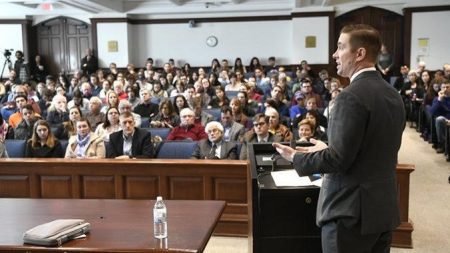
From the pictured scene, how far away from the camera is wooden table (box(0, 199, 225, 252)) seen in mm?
2012

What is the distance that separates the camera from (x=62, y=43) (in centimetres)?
1521

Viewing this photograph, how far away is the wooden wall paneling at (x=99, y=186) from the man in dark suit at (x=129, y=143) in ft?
2.38

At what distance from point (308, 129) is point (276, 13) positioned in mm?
10370

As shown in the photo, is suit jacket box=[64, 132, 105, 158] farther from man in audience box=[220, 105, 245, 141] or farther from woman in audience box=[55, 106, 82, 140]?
man in audience box=[220, 105, 245, 141]

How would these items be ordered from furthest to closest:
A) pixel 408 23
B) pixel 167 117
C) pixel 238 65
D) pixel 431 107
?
pixel 238 65
pixel 408 23
pixel 431 107
pixel 167 117

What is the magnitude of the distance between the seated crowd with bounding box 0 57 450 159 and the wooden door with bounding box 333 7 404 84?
309cm

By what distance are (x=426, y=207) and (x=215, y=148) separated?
219 cm

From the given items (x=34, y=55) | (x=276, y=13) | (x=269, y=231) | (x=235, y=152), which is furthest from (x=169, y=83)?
(x=269, y=231)

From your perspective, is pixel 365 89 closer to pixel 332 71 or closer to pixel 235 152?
pixel 235 152

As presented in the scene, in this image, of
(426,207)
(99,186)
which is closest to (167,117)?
(99,186)

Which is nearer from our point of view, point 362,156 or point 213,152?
point 362,156

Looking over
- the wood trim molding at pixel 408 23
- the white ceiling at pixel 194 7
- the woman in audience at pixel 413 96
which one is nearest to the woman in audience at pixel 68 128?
the woman in audience at pixel 413 96

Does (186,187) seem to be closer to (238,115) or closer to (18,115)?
(238,115)

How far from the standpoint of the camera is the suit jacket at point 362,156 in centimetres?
180
